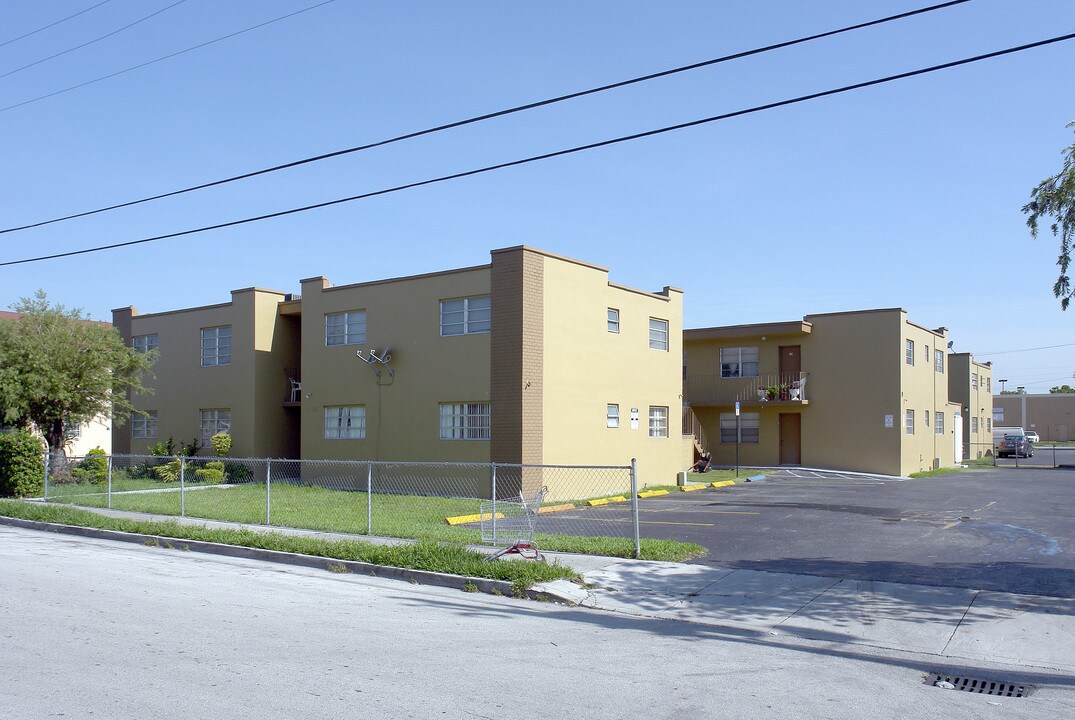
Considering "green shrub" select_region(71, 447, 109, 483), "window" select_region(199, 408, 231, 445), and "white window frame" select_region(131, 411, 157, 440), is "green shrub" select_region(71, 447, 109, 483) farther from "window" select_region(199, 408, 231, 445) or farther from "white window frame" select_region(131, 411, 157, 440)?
"white window frame" select_region(131, 411, 157, 440)

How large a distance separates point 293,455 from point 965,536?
22.4m

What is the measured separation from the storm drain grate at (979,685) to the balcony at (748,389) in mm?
30288

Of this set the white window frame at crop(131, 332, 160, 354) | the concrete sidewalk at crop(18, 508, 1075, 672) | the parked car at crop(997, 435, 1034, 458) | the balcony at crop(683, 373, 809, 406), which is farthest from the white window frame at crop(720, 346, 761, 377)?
the concrete sidewalk at crop(18, 508, 1075, 672)

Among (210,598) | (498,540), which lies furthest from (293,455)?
(210,598)

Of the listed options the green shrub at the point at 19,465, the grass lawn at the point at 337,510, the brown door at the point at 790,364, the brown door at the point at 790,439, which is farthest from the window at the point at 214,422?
the brown door at the point at 790,439

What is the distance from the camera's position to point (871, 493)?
26.5 metres

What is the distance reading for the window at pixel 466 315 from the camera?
79.5 ft

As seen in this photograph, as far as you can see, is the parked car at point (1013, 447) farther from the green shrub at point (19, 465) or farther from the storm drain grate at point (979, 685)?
the storm drain grate at point (979, 685)

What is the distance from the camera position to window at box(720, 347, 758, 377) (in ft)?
129

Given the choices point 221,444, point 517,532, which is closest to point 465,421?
point 221,444

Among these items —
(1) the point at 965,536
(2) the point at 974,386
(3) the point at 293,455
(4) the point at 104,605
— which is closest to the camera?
(4) the point at 104,605

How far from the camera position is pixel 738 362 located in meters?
39.8

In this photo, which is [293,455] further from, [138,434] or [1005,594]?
[1005,594]

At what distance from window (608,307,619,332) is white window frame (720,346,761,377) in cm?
1454
